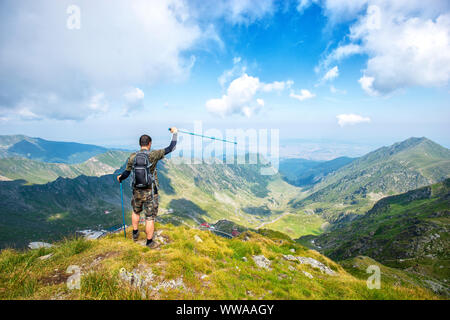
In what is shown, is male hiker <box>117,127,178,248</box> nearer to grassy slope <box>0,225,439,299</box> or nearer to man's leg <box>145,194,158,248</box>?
man's leg <box>145,194,158,248</box>

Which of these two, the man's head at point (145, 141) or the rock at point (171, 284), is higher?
the man's head at point (145, 141)

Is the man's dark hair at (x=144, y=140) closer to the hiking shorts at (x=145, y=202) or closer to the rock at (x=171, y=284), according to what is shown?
the hiking shorts at (x=145, y=202)

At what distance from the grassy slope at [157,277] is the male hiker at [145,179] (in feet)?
5.73

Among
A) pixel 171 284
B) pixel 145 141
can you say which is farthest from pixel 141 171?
pixel 171 284

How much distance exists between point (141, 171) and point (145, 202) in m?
1.87

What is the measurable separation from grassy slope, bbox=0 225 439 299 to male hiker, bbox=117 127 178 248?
1.75m

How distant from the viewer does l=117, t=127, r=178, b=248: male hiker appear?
33.7 feet

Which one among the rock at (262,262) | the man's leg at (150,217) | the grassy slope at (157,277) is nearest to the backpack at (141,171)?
the man's leg at (150,217)

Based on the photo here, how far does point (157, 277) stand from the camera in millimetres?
8109

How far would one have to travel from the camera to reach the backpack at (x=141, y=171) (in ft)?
33.5

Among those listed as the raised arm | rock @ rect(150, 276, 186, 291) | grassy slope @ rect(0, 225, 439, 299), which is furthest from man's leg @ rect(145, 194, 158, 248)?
rock @ rect(150, 276, 186, 291)

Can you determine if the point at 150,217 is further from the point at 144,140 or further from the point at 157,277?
the point at 144,140
